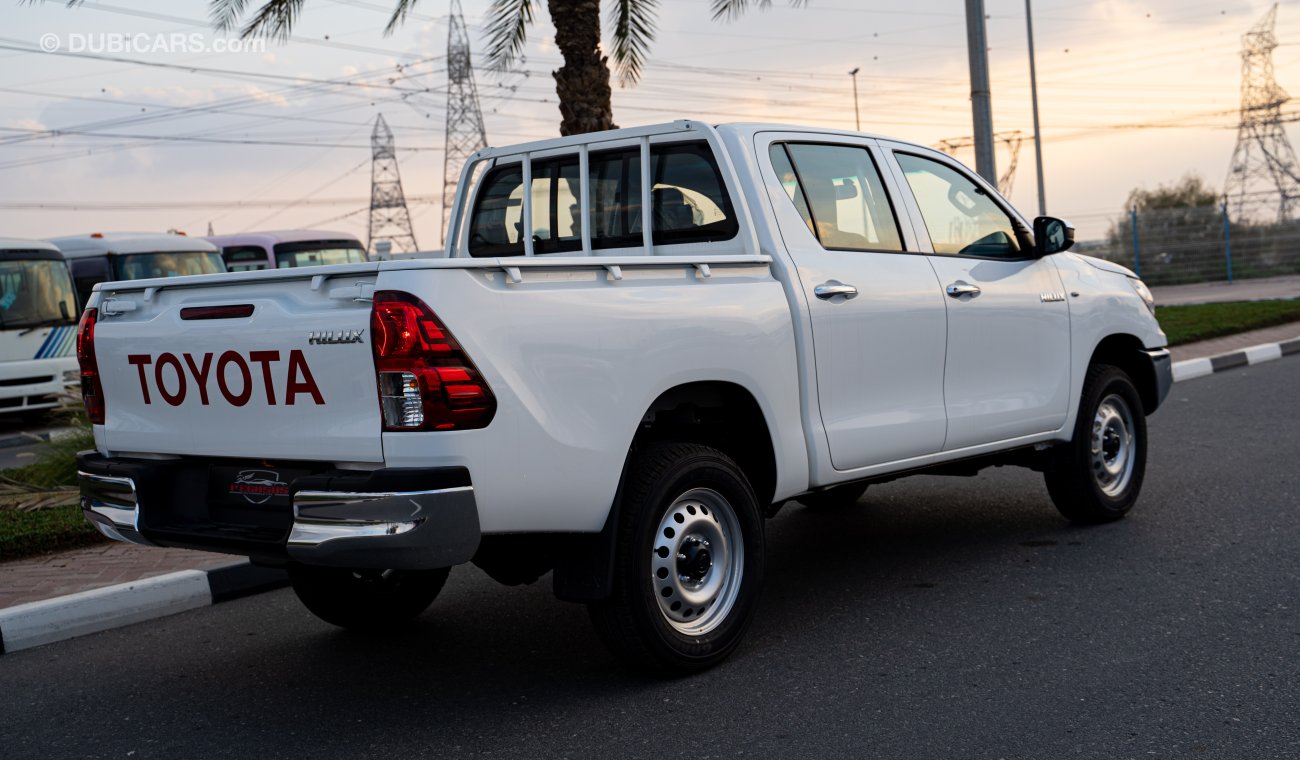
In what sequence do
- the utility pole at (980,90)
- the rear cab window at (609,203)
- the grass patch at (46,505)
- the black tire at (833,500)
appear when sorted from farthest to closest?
the utility pole at (980,90) < the black tire at (833,500) < the grass patch at (46,505) < the rear cab window at (609,203)

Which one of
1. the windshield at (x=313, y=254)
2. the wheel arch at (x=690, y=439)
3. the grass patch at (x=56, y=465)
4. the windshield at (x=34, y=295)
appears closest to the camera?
the wheel arch at (x=690, y=439)

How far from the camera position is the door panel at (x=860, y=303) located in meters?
5.09

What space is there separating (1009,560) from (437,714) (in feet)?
9.92

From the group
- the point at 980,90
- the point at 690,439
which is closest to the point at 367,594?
the point at 690,439

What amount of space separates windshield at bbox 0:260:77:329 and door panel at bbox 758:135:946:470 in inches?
597

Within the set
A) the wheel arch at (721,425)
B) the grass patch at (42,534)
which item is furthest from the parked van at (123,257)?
the wheel arch at (721,425)

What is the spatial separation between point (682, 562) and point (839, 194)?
1.83 meters

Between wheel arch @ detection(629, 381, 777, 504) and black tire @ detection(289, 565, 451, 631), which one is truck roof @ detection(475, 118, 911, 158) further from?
black tire @ detection(289, 565, 451, 631)

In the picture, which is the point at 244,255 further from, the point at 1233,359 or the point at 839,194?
the point at 839,194

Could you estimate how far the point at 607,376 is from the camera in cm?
421

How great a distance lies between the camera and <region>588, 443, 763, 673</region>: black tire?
4.33 meters

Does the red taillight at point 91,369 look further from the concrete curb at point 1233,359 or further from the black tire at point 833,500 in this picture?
the concrete curb at point 1233,359

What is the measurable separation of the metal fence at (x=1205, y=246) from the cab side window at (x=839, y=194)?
2739cm

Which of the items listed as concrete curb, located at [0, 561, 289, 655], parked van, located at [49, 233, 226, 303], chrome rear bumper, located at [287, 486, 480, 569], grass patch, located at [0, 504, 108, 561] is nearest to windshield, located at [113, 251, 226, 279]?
parked van, located at [49, 233, 226, 303]
